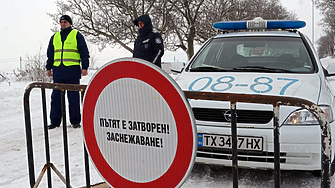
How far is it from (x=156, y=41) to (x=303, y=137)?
366 cm

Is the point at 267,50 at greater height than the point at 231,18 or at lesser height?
lesser

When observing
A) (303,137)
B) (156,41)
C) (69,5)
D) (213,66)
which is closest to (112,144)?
(303,137)

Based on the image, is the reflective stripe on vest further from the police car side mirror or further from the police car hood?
the police car side mirror

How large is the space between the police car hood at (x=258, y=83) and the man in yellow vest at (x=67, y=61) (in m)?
2.33

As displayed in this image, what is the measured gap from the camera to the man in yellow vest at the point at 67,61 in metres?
5.62

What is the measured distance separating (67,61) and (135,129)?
395 centimetres

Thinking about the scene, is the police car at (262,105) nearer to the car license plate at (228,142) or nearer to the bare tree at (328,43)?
the car license plate at (228,142)

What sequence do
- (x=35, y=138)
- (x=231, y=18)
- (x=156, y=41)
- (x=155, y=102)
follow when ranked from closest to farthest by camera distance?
(x=155, y=102)
(x=35, y=138)
(x=156, y=41)
(x=231, y=18)

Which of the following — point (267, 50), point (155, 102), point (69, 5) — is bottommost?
point (155, 102)

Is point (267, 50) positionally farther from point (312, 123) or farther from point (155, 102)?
point (155, 102)

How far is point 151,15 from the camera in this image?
78.7 ft

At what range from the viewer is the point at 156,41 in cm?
611

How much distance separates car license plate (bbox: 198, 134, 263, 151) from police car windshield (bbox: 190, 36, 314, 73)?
118 cm

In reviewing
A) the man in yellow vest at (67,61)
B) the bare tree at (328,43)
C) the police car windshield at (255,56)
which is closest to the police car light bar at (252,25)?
the police car windshield at (255,56)
